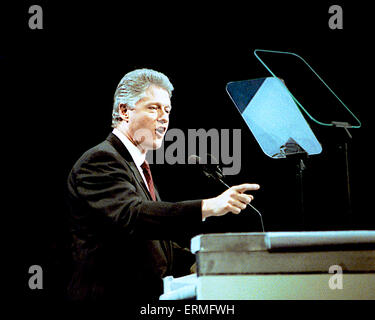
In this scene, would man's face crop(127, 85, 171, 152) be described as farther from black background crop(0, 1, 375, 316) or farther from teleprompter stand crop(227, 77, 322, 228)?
black background crop(0, 1, 375, 316)

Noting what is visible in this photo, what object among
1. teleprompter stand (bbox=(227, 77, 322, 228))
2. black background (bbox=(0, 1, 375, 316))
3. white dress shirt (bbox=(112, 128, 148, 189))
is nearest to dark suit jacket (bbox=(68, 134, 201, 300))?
white dress shirt (bbox=(112, 128, 148, 189))

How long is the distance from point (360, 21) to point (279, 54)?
2.33ft

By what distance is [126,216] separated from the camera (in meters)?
1.38

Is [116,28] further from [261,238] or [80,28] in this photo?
[261,238]

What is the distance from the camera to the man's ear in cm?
182

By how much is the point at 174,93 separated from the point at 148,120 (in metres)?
1.05

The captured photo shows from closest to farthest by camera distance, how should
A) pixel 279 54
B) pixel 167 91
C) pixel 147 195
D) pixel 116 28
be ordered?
pixel 147 195 → pixel 167 91 → pixel 279 54 → pixel 116 28

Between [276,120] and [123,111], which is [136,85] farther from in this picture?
[276,120]

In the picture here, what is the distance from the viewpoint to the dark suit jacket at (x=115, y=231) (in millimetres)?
1365

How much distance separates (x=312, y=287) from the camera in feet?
3.47

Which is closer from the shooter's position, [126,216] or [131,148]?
[126,216]

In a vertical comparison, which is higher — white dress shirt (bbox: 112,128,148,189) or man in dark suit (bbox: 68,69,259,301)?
white dress shirt (bbox: 112,128,148,189)

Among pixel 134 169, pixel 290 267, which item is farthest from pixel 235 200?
pixel 134 169

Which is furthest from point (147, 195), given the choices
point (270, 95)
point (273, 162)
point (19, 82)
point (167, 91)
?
point (19, 82)
